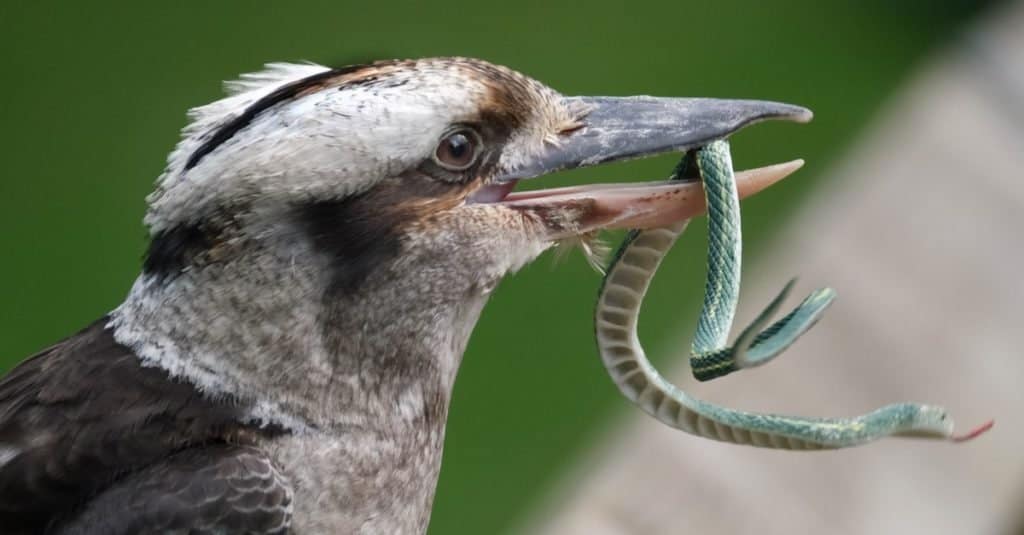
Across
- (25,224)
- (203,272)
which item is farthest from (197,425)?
(25,224)

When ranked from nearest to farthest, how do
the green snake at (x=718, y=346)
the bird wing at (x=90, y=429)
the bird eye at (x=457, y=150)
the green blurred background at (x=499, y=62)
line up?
the green snake at (x=718, y=346) < the bird wing at (x=90, y=429) < the bird eye at (x=457, y=150) < the green blurred background at (x=499, y=62)

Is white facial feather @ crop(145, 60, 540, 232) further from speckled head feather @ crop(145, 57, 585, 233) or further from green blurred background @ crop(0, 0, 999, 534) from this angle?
green blurred background @ crop(0, 0, 999, 534)

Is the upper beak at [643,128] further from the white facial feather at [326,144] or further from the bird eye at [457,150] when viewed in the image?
the white facial feather at [326,144]

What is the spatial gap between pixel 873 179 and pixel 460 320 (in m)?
3.26

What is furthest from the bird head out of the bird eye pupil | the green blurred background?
the green blurred background

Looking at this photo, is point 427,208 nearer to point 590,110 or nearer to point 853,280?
point 590,110

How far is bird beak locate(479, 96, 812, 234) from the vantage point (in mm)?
2746

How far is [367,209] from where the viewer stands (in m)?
2.65

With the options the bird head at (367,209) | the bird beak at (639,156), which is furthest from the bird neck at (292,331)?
the bird beak at (639,156)

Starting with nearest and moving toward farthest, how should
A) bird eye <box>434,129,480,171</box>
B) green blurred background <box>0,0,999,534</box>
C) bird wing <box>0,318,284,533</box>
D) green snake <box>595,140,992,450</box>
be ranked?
green snake <box>595,140,992,450</box>, bird wing <box>0,318,284,533</box>, bird eye <box>434,129,480,171</box>, green blurred background <box>0,0,999,534</box>

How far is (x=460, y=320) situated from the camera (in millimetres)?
2803

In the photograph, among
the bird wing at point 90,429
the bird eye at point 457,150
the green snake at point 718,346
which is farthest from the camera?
the bird eye at point 457,150

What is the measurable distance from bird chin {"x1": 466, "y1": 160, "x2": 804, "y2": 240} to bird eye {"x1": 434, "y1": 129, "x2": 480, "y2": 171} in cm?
6

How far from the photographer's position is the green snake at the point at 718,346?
2.46 metres
